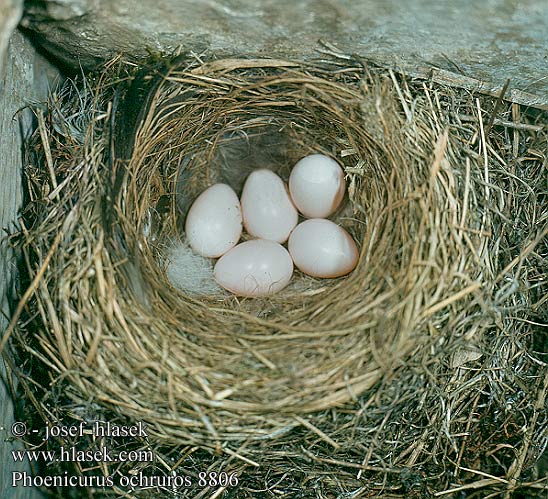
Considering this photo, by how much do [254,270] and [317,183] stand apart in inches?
8.6

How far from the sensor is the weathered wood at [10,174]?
1.25 m

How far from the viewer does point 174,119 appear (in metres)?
1.37

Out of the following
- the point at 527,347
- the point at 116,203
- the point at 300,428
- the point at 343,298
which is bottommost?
the point at 300,428

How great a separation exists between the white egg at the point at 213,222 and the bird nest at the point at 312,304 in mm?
79

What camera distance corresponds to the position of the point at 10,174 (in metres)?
1.29

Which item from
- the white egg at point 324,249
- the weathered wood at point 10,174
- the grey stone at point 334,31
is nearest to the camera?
the grey stone at point 334,31

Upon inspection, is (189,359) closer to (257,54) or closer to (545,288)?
(257,54)

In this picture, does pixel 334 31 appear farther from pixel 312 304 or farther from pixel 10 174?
pixel 10 174

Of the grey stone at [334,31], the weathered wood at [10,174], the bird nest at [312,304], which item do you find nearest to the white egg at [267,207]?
the bird nest at [312,304]

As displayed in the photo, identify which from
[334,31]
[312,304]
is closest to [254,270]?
[312,304]

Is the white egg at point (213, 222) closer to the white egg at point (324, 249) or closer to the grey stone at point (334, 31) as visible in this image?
the white egg at point (324, 249)

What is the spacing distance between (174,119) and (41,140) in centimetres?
25

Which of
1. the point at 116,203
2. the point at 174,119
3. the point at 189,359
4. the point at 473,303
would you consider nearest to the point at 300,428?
the point at 189,359

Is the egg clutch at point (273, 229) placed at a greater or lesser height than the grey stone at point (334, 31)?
lesser
